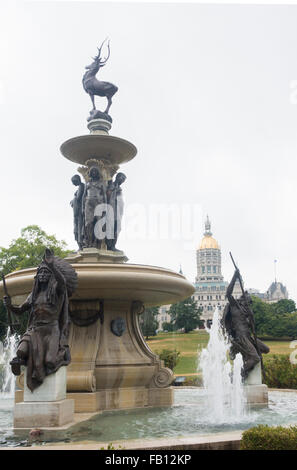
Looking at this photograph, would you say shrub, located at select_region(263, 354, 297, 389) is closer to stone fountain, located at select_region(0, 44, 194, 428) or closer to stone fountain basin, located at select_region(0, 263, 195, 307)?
stone fountain, located at select_region(0, 44, 194, 428)

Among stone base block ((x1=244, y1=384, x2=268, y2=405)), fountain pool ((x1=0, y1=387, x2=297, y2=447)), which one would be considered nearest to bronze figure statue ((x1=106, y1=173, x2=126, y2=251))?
fountain pool ((x1=0, y1=387, x2=297, y2=447))

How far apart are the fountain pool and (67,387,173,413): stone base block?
273 mm

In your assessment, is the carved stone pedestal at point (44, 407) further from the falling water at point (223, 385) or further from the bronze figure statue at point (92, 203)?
the bronze figure statue at point (92, 203)

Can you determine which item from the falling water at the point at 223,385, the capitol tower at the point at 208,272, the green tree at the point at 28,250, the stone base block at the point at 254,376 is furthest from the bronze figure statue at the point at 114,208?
the capitol tower at the point at 208,272

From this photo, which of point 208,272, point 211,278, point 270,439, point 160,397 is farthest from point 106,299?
point 208,272

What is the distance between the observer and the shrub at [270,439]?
4.66 metres

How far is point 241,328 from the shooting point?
32.4 feet

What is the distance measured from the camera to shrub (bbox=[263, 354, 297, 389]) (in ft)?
43.5

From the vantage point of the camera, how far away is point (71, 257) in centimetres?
1093

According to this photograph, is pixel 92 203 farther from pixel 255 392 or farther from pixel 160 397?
pixel 255 392

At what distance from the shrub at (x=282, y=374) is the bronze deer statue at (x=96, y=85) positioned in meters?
8.14
